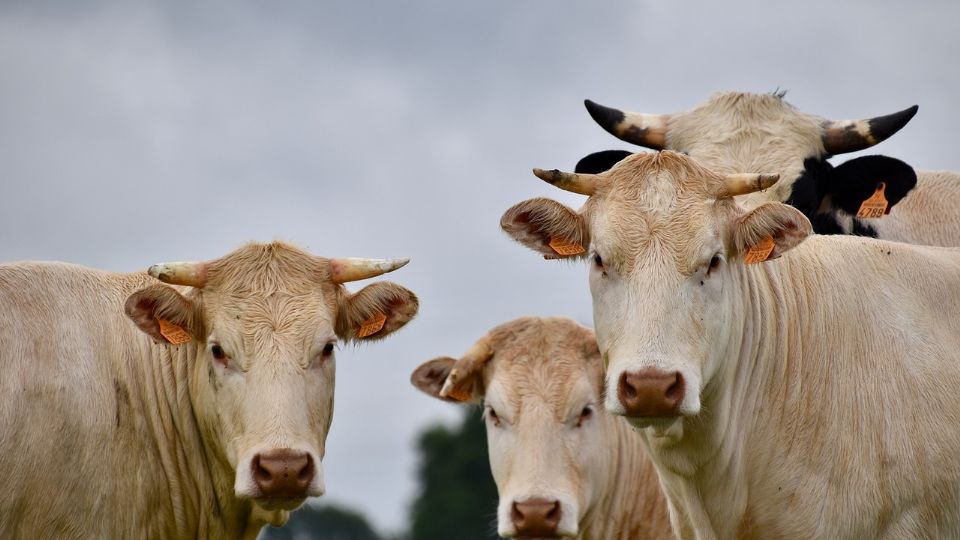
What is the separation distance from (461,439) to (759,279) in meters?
55.5

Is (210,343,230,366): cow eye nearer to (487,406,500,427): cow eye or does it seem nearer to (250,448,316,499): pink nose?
(250,448,316,499): pink nose

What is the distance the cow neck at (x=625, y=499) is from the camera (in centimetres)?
1117

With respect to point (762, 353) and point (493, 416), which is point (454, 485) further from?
point (762, 353)

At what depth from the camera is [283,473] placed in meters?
8.08

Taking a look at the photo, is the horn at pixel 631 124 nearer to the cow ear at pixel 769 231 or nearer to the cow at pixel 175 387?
the cow at pixel 175 387

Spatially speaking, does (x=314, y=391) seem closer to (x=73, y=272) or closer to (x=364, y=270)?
(x=364, y=270)

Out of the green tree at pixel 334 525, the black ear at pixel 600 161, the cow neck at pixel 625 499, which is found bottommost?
the green tree at pixel 334 525

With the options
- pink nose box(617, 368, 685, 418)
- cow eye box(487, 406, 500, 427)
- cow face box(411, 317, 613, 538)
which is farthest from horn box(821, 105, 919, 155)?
pink nose box(617, 368, 685, 418)

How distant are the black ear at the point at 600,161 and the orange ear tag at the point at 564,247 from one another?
9.86 feet

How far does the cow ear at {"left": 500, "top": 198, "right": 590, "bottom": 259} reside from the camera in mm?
8312

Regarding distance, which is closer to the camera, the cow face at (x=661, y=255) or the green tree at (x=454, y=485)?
the cow face at (x=661, y=255)

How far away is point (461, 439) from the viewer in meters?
63.4

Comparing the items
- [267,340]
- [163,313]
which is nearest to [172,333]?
[163,313]

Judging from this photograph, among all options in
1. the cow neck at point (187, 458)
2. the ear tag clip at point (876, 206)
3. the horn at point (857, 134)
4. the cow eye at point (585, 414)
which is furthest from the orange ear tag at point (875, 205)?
→ the cow neck at point (187, 458)
